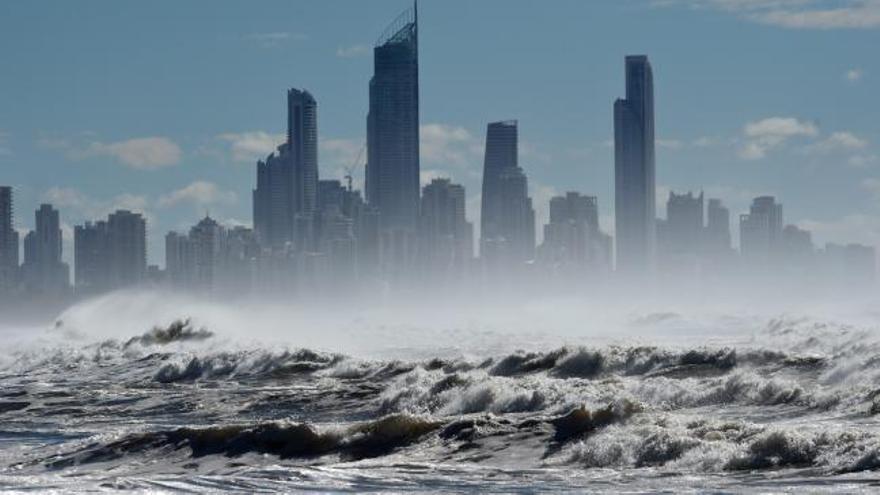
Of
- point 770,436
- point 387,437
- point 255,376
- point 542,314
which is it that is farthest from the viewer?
point 542,314

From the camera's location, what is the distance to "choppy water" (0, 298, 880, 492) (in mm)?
24406

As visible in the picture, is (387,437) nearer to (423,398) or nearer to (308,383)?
(423,398)

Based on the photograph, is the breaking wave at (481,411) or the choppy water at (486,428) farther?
the breaking wave at (481,411)

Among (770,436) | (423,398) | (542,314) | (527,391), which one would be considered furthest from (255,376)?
(542,314)

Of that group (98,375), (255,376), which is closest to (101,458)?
(255,376)

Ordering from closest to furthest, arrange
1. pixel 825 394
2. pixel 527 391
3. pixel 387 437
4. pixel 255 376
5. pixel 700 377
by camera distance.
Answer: pixel 387 437
pixel 825 394
pixel 527 391
pixel 700 377
pixel 255 376

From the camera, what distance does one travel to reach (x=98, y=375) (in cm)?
5659

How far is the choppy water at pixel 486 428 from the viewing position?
24.4 m

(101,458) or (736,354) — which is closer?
(101,458)

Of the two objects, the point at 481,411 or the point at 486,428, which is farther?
the point at 481,411

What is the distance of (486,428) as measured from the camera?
29.4 meters

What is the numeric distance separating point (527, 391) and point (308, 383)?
14417 millimetres

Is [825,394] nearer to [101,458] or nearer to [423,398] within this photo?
[423,398]

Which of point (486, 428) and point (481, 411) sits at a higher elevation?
point (486, 428)
